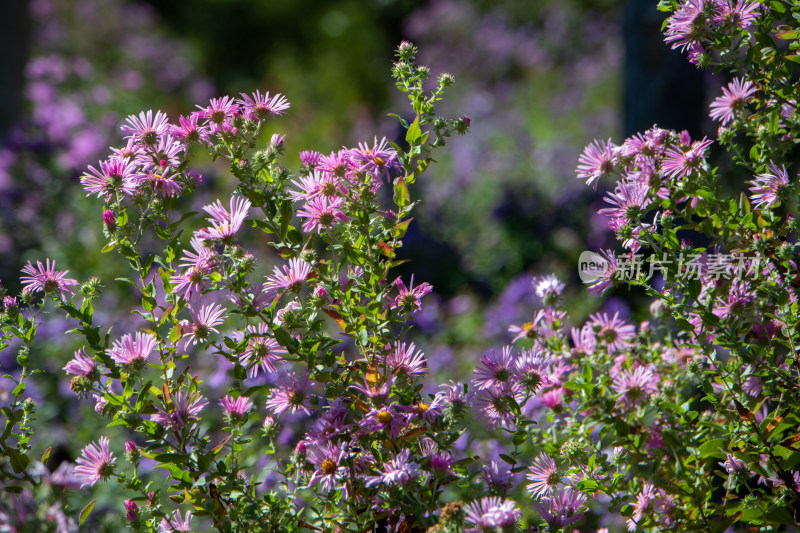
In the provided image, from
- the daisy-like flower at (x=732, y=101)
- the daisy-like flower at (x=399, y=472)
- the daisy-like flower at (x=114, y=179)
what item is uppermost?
the daisy-like flower at (x=732, y=101)

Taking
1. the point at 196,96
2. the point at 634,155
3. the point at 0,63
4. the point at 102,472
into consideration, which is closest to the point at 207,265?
the point at 102,472

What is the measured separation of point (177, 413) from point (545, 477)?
60 cm

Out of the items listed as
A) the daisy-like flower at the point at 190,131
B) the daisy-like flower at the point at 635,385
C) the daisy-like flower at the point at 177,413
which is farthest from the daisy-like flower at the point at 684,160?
the daisy-like flower at the point at 177,413

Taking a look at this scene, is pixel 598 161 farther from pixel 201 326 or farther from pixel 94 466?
pixel 94 466

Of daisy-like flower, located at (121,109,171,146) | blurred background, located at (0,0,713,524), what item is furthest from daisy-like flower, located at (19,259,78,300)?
blurred background, located at (0,0,713,524)

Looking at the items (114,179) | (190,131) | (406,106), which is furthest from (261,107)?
(406,106)

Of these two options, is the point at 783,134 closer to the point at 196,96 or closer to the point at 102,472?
the point at 102,472

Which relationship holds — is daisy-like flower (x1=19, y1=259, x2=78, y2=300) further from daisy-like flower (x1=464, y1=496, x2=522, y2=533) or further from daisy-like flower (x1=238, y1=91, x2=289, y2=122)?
daisy-like flower (x1=464, y1=496, x2=522, y2=533)

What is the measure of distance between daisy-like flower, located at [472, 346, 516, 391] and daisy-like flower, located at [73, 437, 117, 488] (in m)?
0.59

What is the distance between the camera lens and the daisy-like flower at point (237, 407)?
A: 1278 mm

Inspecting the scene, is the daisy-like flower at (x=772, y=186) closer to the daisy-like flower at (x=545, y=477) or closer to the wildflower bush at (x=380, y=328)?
the wildflower bush at (x=380, y=328)

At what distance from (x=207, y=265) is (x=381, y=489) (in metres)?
0.44

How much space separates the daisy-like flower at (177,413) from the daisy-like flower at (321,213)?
328mm

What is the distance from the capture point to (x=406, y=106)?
7652 mm
